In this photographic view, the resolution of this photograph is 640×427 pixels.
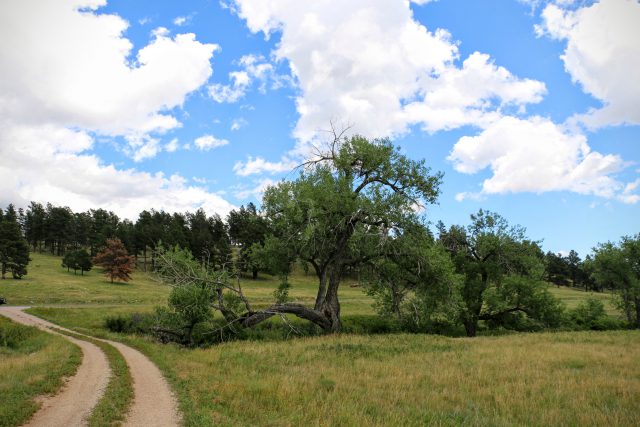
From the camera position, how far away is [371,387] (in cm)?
1375

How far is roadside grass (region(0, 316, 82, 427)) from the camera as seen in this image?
9.77 m

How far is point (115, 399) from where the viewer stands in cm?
1079

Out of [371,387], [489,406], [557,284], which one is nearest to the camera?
[489,406]

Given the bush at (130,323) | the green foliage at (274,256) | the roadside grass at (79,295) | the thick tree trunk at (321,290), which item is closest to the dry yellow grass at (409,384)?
the thick tree trunk at (321,290)

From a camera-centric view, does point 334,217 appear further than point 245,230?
No

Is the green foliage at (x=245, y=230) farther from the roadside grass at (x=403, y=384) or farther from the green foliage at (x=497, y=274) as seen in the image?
the roadside grass at (x=403, y=384)

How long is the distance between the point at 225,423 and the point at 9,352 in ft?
59.1

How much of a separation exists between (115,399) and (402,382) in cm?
935

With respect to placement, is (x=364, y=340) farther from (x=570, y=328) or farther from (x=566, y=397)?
(x=570, y=328)

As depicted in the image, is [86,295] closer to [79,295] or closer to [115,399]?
[79,295]

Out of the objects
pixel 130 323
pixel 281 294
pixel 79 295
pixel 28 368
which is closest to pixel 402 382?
pixel 28 368

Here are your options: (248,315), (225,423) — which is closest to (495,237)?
(248,315)

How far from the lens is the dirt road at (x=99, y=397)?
365 inches

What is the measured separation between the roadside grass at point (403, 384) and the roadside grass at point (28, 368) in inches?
135
